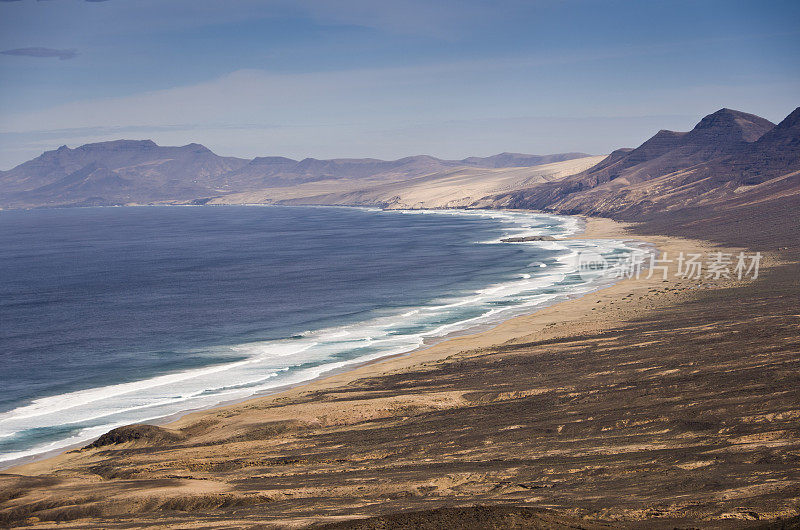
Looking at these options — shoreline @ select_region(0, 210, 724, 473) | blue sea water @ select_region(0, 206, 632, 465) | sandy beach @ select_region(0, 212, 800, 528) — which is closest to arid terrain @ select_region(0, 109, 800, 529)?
sandy beach @ select_region(0, 212, 800, 528)

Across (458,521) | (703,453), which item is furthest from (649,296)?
(458,521)

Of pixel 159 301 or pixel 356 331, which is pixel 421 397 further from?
pixel 159 301

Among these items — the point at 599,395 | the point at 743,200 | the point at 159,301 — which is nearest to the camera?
the point at 599,395

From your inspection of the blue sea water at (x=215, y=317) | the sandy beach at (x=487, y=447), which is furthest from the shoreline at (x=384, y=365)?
the blue sea water at (x=215, y=317)

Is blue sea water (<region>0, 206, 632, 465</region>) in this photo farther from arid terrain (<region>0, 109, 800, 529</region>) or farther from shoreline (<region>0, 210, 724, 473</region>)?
arid terrain (<region>0, 109, 800, 529</region>)

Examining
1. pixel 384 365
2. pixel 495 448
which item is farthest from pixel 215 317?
pixel 495 448

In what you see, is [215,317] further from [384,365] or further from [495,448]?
[495,448]

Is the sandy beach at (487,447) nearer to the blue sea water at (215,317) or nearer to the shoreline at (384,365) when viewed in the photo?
the shoreline at (384,365)

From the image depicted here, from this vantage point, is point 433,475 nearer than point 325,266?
Yes
